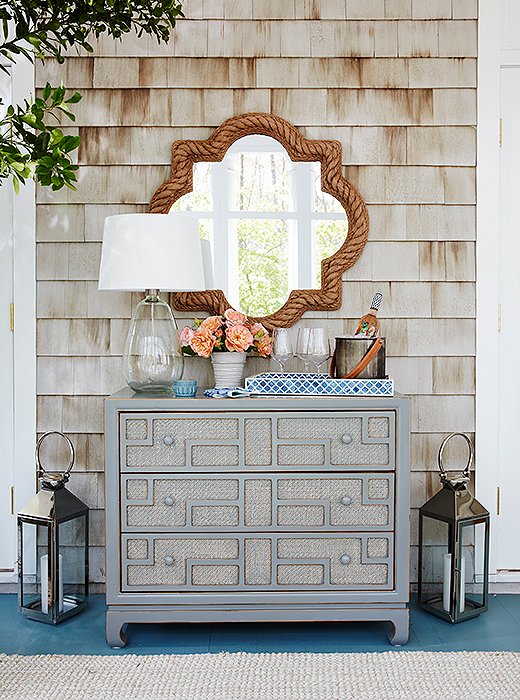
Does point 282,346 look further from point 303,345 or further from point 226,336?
point 226,336

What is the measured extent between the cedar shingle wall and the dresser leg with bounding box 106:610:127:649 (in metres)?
0.62

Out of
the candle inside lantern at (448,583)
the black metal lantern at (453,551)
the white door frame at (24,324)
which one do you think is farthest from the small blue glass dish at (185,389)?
the candle inside lantern at (448,583)

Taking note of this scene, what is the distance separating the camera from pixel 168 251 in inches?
118

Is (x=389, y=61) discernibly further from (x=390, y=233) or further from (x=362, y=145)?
(x=390, y=233)

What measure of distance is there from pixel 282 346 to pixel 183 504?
0.71 meters

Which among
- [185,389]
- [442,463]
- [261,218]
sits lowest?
[442,463]

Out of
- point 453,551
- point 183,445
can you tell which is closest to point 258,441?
point 183,445

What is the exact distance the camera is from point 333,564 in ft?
9.80

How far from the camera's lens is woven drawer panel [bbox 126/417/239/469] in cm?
296

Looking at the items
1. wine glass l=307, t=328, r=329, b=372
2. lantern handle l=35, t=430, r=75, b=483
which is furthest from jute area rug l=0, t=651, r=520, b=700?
wine glass l=307, t=328, r=329, b=372

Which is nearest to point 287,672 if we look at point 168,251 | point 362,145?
point 168,251

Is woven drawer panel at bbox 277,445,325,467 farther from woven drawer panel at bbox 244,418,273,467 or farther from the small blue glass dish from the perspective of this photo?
the small blue glass dish

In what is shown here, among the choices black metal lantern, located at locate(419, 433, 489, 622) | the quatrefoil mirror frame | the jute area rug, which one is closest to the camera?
the jute area rug

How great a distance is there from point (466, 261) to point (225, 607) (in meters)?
1.75
